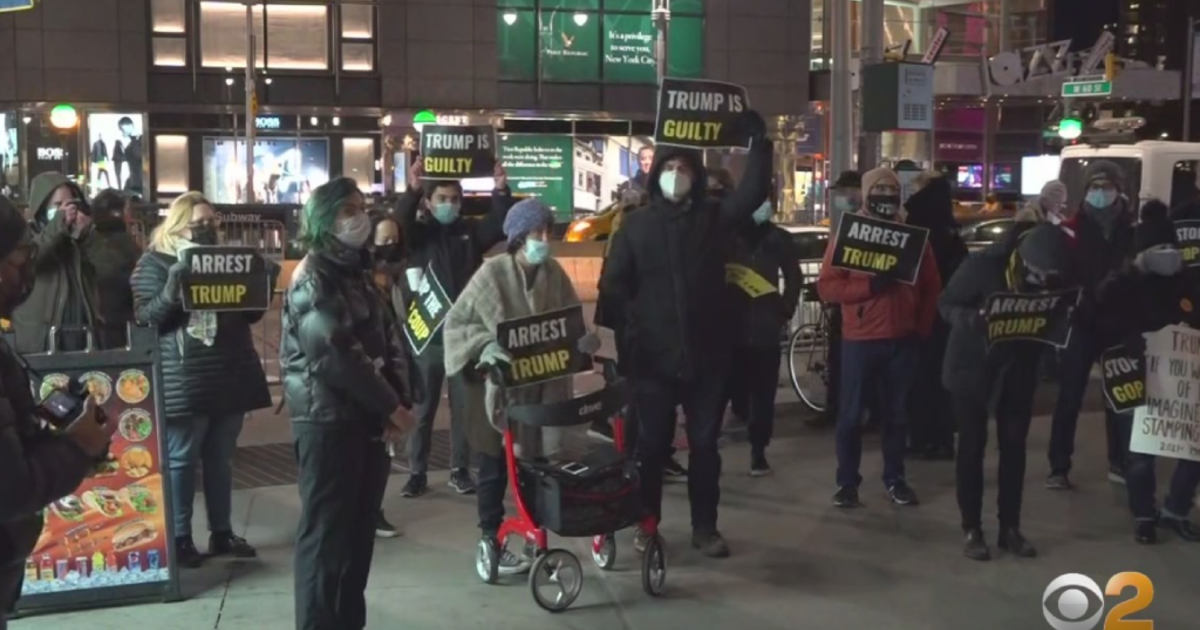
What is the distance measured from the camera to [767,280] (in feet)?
29.7

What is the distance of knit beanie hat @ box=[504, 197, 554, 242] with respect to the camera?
657cm

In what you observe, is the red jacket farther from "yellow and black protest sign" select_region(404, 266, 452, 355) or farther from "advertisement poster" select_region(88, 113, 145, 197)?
"advertisement poster" select_region(88, 113, 145, 197)

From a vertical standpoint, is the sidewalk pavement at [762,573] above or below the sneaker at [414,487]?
below

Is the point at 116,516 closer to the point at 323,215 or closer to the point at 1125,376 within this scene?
the point at 323,215

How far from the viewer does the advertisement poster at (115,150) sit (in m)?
31.4

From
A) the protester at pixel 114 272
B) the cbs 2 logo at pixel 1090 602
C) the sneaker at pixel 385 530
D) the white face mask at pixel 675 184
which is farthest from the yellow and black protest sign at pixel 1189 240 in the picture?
the protester at pixel 114 272

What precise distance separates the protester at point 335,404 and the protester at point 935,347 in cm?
495

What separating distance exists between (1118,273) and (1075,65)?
2682 centimetres

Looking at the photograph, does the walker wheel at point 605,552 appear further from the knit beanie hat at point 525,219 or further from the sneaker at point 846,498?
the sneaker at point 846,498

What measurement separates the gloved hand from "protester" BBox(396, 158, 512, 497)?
1870 millimetres

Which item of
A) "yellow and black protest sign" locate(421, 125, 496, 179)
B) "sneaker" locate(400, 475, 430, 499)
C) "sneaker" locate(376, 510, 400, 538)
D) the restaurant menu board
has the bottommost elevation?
"sneaker" locate(376, 510, 400, 538)

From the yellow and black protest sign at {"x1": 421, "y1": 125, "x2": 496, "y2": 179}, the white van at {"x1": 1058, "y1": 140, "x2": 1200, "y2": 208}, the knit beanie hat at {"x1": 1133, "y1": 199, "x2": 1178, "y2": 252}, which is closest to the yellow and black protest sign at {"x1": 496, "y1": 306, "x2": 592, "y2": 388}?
the yellow and black protest sign at {"x1": 421, "y1": 125, "x2": 496, "y2": 179}

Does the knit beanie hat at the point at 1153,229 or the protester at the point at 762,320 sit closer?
the protester at the point at 762,320

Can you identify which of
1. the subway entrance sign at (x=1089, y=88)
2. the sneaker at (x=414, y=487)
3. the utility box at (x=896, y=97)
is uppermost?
the subway entrance sign at (x=1089, y=88)
